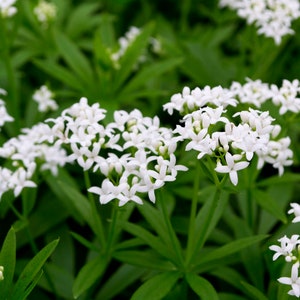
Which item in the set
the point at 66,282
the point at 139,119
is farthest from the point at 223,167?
the point at 66,282

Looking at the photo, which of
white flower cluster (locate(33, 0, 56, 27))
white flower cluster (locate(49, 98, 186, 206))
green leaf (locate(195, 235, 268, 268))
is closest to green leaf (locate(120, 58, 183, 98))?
white flower cluster (locate(33, 0, 56, 27))

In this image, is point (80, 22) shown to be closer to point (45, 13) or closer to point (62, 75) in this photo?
point (45, 13)

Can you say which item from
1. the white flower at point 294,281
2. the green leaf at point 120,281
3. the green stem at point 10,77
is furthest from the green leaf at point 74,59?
the white flower at point 294,281

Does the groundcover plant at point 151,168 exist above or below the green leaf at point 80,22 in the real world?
below

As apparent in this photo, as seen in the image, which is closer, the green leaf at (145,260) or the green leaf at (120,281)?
the green leaf at (145,260)

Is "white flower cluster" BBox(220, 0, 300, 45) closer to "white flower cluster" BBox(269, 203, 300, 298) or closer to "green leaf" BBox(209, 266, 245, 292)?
"green leaf" BBox(209, 266, 245, 292)

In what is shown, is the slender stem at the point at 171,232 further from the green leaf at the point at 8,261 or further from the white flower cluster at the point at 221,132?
the green leaf at the point at 8,261

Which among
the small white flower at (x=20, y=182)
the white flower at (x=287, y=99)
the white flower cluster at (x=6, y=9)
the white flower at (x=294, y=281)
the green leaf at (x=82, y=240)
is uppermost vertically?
the white flower cluster at (x=6, y=9)

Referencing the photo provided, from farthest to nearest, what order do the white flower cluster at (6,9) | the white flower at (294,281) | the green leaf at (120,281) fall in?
the white flower cluster at (6,9) → the green leaf at (120,281) → the white flower at (294,281)
